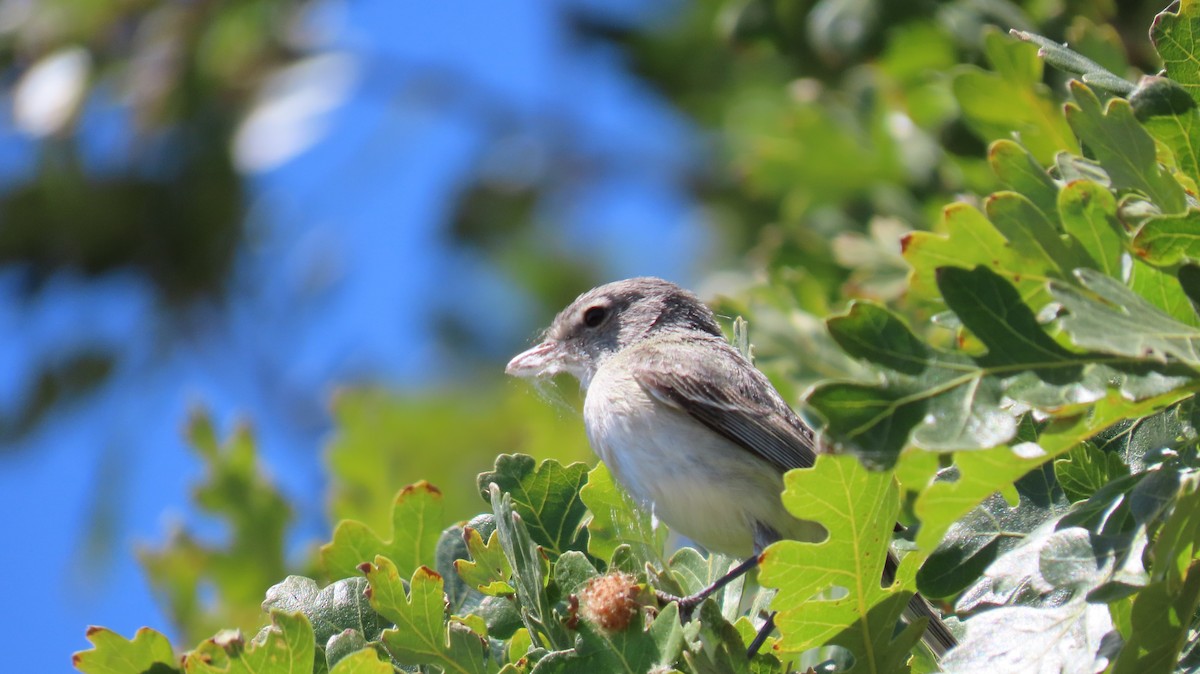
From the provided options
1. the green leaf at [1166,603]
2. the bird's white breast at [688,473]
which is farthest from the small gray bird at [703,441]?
the green leaf at [1166,603]

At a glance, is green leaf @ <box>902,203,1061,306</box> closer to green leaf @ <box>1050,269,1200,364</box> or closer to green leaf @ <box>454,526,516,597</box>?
green leaf @ <box>1050,269,1200,364</box>

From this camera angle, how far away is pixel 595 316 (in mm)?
4027

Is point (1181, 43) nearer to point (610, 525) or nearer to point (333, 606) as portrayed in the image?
point (610, 525)

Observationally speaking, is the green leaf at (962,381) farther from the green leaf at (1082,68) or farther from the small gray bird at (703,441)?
the small gray bird at (703,441)

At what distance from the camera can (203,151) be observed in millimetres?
6332

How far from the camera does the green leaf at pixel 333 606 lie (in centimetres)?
208

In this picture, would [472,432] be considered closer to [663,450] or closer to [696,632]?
[663,450]

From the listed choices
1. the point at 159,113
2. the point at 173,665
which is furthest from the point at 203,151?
the point at 173,665

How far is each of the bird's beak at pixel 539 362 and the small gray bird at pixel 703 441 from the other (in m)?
0.35

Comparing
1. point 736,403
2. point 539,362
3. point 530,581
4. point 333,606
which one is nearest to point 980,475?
point 530,581

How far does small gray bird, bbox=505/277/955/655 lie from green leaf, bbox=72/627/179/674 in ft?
3.94

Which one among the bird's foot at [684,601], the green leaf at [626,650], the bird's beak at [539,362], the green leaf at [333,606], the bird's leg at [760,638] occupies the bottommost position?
the bird's leg at [760,638]

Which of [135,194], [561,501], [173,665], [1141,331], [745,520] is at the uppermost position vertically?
[135,194]

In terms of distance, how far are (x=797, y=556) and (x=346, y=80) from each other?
548cm
